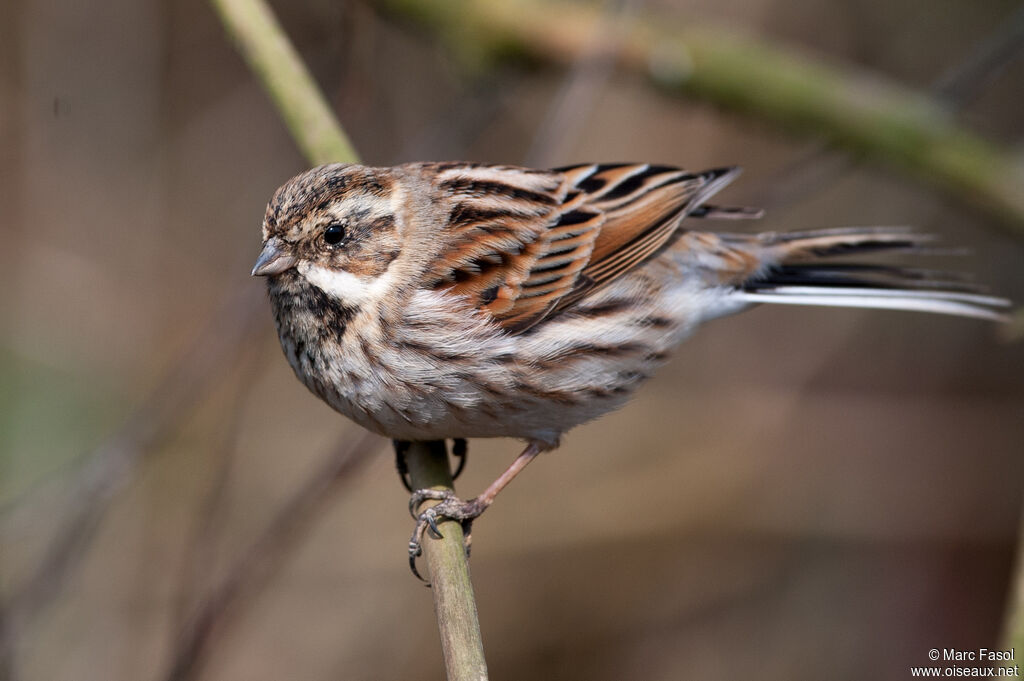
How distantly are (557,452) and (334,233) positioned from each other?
354 centimetres

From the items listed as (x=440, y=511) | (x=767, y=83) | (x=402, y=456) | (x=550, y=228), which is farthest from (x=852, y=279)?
(x=440, y=511)

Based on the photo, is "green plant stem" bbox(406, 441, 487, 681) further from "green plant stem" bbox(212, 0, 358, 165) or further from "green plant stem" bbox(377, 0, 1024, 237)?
"green plant stem" bbox(377, 0, 1024, 237)

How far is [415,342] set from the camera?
390 cm

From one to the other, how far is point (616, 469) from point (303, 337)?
3.51 m

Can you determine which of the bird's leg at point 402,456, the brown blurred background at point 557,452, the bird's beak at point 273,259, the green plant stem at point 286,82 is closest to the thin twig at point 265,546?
the bird's leg at point 402,456

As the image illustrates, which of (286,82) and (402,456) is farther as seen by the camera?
(402,456)

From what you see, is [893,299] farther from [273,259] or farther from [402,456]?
[273,259]

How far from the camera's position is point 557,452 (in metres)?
7.10

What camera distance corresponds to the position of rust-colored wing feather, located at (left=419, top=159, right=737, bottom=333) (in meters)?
4.18

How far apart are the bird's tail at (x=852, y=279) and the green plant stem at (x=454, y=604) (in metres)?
2.03

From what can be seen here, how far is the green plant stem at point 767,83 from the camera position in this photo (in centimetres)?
509

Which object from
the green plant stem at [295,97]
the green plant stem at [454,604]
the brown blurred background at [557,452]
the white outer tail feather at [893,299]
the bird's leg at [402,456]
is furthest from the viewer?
the brown blurred background at [557,452]

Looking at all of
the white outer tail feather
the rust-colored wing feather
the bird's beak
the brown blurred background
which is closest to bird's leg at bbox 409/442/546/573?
the rust-colored wing feather

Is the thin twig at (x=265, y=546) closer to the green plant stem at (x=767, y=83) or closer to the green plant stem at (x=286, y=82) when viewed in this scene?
the green plant stem at (x=286, y=82)
